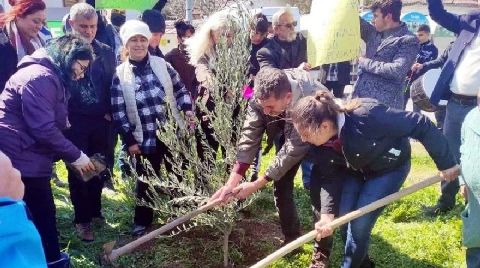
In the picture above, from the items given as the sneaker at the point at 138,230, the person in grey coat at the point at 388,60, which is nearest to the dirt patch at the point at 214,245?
the sneaker at the point at 138,230

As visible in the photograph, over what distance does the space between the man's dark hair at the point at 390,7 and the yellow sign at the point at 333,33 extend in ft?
2.67

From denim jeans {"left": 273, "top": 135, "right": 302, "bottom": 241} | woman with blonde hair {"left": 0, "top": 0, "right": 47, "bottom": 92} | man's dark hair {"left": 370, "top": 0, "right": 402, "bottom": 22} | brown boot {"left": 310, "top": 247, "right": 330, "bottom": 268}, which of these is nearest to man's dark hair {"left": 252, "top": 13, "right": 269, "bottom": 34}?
man's dark hair {"left": 370, "top": 0, "right": 402, "bottom": 22}

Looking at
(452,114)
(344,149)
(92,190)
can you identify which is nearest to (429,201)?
(452,114)

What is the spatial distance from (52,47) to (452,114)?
295cm

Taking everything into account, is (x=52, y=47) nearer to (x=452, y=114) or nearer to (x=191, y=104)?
(x=191, y=104)

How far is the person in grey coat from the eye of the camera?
4.25 meters

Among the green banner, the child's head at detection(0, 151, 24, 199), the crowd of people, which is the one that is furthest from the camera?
the green banner

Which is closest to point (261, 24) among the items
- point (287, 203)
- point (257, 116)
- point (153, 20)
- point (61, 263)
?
point (153, 20)

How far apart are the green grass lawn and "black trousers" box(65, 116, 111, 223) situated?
7.2 inches

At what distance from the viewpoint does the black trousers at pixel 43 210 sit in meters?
3.37

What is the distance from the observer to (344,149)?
10.3 ft

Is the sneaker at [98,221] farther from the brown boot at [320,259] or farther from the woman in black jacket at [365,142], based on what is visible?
the woman in black jacket at [365,142]

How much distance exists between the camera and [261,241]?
164 inches

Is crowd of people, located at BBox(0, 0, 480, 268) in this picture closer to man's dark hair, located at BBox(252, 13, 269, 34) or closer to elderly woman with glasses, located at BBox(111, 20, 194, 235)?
elderly woman with glasses, located at BBox(111, 20, 194, 235)
